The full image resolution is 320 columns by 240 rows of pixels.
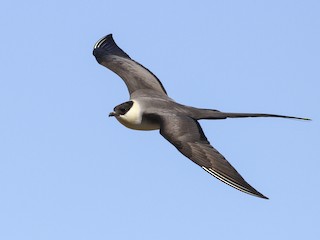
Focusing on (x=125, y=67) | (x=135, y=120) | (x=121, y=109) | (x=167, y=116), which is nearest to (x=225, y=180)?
(x=167, y=116)

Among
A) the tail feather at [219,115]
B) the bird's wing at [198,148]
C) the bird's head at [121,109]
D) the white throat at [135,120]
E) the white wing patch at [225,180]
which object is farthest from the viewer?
A: the bird's head at [121,109]

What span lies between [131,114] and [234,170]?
148 inches

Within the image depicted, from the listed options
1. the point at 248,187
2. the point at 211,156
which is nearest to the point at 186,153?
the point at 211,156

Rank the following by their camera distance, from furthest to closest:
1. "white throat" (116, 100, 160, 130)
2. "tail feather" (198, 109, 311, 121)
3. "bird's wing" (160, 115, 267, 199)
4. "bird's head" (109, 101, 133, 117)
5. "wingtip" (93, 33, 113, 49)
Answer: "wingtip" (93, 33, 113, 49) < "bird's head" (109, 101, 133, 117) < "white throat" (116, 100, 160, 130) < "tail feather" (198, 109, 311, 121) < "bird's wing" (160, 115, 267, 199)

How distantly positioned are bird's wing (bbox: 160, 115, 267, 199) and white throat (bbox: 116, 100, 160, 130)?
2.30ft

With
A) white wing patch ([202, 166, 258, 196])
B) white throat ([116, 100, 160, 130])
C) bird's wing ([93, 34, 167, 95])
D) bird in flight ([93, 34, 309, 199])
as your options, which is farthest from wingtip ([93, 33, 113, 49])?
white wing patch ([202, 166, 258, 196])

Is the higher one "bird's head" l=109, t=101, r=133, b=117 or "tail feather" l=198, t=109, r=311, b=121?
"bird's head" l=109, t=101, r=133, b=117

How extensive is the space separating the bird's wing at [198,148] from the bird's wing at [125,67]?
337cm

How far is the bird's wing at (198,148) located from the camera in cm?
1759

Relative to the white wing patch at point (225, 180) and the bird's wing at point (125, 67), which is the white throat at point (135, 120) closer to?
the bird's wing at point (125, 67)

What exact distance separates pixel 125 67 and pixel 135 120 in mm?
4133

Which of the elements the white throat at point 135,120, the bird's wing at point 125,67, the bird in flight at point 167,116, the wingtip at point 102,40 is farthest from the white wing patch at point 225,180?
the wingtip at point 102,40

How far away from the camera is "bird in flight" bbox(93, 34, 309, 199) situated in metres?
18.1

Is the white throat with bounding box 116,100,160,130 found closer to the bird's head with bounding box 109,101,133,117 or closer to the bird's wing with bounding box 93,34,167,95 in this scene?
the bird's head with bounding box 109,101,133,117
